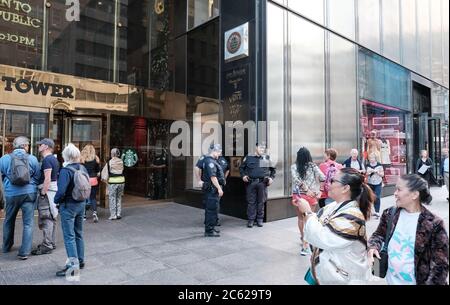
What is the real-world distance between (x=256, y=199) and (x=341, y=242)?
5.06m

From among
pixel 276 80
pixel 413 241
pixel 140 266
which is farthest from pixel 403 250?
pixel 276 80

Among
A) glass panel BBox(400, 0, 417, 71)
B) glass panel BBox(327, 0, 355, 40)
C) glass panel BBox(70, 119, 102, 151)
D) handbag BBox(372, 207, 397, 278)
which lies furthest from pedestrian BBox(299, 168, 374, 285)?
glass panel BBox(400, 0, 417, 71)

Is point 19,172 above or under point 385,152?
under

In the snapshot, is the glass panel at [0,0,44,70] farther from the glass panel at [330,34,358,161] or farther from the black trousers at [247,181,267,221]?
the glass panel at [330,34,358,161]

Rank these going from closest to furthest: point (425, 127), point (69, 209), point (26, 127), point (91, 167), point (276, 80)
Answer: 1. point (69, 209)
2. point (91, 167)
3. point (276, 80)
4. point (26, 127)
5. point (425, 127)

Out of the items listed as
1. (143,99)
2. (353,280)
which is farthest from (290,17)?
(353,280)

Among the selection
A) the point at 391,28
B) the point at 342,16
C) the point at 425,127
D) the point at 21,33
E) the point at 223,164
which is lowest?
the point at 223,164

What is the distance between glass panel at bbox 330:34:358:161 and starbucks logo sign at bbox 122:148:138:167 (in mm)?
6245

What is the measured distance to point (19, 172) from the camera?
4859 mm

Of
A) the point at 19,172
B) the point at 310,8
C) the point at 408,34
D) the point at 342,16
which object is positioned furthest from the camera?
the point at 408,34

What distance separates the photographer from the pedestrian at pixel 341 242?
2.23 meters

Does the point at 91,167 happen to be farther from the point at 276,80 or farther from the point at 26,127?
the point at 276,80
